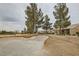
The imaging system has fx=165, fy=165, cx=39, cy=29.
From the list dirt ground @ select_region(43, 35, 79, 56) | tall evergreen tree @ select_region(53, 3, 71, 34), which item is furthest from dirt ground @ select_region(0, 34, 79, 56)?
tall evergreen tree @ select_region(53, 3, 71, 34)

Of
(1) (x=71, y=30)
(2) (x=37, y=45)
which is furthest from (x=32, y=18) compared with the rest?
(1) (x=71, y=30)

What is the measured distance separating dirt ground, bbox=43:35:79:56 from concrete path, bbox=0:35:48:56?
0.10 meters

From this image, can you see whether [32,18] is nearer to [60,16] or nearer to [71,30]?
[60,16]

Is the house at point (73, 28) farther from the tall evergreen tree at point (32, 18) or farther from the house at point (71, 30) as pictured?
the tall evergreen tree at point (32, 18)

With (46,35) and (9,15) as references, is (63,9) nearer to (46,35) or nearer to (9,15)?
(46,35)

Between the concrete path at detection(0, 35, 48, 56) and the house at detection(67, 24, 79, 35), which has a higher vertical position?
the house at detection(67, 24, 79, 35)

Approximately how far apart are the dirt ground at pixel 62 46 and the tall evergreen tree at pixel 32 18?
198 millimetres

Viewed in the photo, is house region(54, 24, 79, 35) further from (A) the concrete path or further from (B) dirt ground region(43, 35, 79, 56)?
(A) the concrete path

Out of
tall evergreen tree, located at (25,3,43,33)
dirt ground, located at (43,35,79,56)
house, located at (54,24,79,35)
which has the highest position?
tall evergreen tree, located at (25,3,43,33)

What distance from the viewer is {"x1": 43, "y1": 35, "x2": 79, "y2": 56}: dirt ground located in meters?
1.70

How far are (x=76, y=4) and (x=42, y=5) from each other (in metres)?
0.35

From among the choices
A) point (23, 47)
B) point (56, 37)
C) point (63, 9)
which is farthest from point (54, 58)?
point (63, 9)

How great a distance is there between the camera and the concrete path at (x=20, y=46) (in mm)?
1707

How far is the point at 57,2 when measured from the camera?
1.72 m
